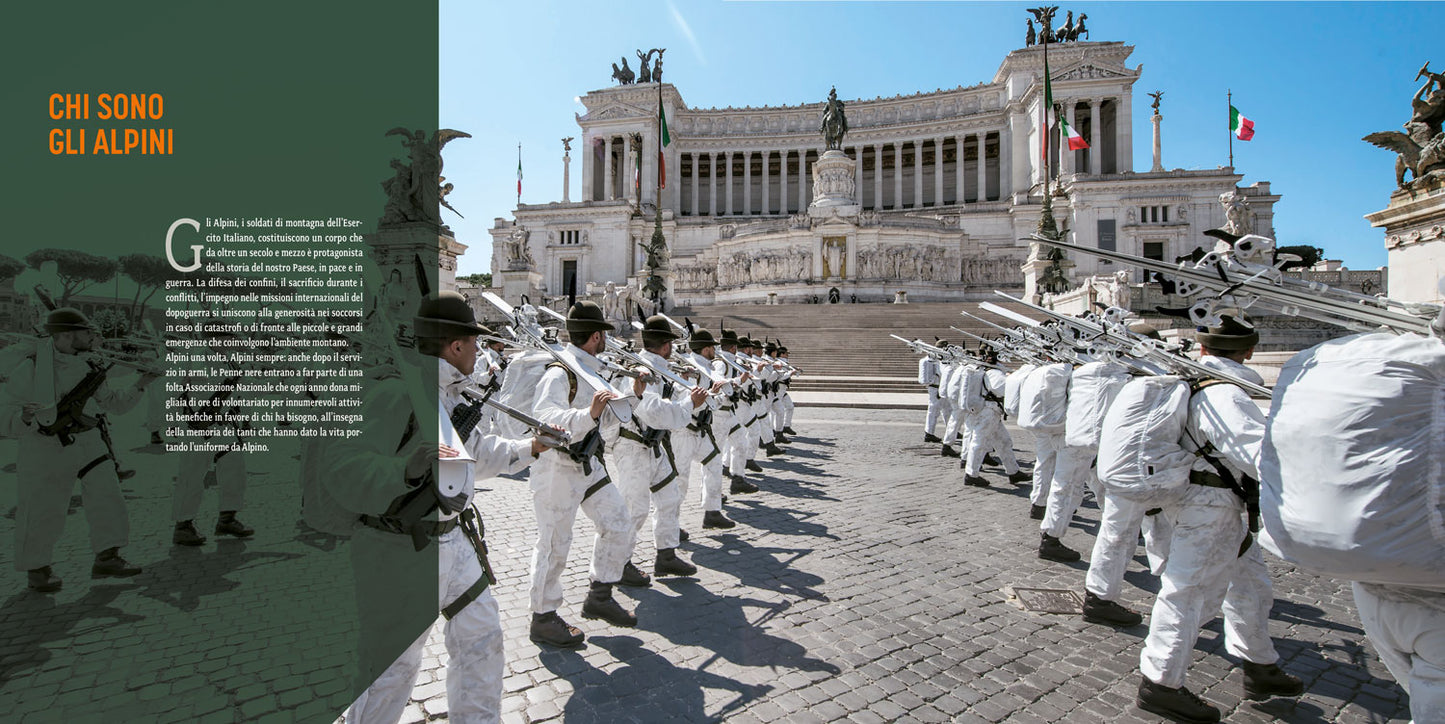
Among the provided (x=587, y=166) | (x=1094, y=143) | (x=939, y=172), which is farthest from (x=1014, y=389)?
(x=587, y=166)

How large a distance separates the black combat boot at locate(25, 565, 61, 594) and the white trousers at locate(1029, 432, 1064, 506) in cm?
939

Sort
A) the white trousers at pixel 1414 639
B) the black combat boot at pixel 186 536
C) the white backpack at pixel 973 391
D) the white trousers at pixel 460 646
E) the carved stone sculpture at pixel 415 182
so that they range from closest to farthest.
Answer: the white trousers at pixel 1414 639 → the white trousers at pixel 460 646 → the black combat boot at pixel 186 536 → the white backpack at pixel 973 391 → the carved stone sculpture at pixel 415 182

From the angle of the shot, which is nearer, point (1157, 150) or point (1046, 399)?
point (1046, 399)

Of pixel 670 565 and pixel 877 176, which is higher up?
pixel 877 176

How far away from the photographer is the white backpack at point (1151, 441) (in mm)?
3906

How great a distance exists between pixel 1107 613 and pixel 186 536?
860cm

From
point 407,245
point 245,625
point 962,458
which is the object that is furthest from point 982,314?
point 245,625

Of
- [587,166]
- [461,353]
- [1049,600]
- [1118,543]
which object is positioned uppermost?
[587,166]

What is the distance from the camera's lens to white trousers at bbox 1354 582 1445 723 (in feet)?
7.69

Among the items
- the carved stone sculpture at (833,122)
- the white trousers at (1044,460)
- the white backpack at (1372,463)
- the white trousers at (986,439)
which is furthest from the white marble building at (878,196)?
the white backpack at (1372,463)

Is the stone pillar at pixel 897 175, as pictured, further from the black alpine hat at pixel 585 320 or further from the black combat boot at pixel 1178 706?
the black combat boot at pixel 1178 706

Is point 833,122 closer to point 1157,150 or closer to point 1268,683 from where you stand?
point 1157,150

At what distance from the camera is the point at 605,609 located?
491 centimetres

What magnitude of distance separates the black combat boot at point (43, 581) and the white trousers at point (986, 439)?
1023cm
